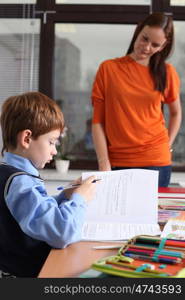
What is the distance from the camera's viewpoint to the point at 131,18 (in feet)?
11.0

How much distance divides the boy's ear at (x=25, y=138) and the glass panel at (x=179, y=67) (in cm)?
239

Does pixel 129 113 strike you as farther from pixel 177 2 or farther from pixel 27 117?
pixel 177 2

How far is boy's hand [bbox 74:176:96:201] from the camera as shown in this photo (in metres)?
1.05

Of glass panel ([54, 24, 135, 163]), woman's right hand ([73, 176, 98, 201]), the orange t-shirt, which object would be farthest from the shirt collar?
glass panel ([54, 24, 135, 163])

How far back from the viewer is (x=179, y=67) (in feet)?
11.0

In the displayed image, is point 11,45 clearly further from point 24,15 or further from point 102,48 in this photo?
point 102,48

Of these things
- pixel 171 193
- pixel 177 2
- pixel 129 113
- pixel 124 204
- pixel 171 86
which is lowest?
pixel 171 193

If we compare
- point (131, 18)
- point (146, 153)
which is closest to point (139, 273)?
point (146, 153)

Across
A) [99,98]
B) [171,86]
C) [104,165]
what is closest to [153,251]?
[104,165]

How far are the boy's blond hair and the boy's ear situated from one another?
0.01m

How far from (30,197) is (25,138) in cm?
21

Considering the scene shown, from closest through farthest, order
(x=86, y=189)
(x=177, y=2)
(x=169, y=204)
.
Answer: (x=86, y=189), (x=169, y=204), (x=177, y=2)

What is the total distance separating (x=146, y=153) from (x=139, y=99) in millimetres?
239

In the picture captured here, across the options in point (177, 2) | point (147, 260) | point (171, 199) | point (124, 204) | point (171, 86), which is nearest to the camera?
point (147, 260)
